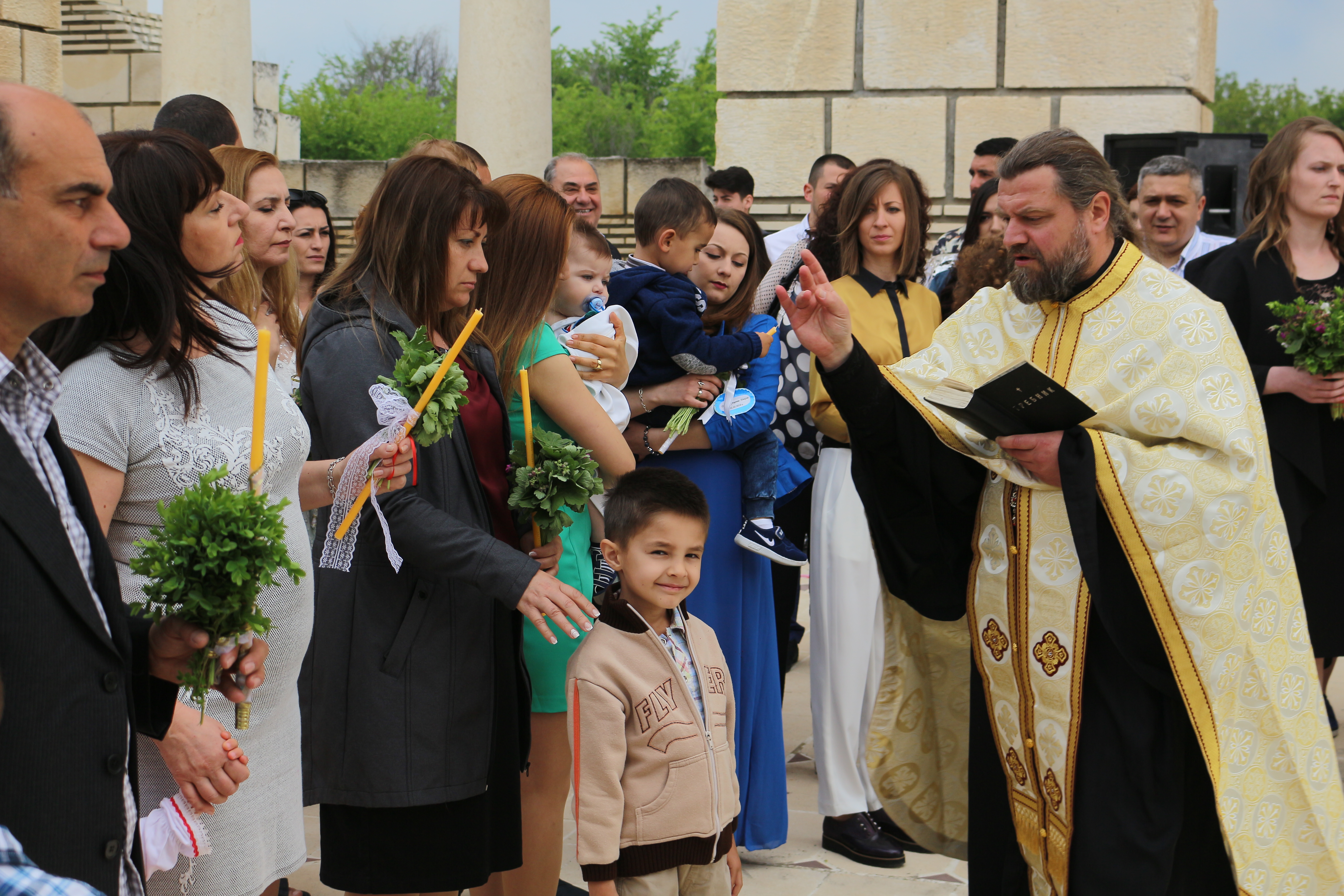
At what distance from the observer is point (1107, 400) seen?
319 centimetres

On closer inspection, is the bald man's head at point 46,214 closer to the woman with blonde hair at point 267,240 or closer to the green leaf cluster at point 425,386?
the green leaf cluster at point 425,386

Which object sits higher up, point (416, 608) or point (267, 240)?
point (267, 240)

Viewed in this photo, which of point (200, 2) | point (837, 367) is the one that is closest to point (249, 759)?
point (837, 367)

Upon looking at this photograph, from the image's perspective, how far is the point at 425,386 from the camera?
2.74m

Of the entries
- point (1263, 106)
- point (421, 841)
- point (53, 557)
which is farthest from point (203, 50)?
point (1263, 106)

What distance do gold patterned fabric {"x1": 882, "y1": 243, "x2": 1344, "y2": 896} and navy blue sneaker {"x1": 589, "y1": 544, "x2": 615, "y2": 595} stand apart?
3.79 feet

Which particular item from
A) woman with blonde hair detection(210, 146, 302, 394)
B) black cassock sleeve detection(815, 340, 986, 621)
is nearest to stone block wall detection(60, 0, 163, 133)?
woman with blonde hair detection(210, 146, 302, 394)

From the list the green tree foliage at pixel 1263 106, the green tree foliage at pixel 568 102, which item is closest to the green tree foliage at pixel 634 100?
the green tree foliage at pixel 568 102

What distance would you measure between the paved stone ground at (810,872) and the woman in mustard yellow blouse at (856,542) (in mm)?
77

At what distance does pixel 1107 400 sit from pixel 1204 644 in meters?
0.62

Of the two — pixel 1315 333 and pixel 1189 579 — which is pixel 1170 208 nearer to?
pixel 1315 333

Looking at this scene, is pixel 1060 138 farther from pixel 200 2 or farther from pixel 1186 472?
pixel 200 2

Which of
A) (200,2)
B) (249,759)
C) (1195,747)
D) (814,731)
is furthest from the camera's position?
(200,2)

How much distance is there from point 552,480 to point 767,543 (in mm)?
1374
